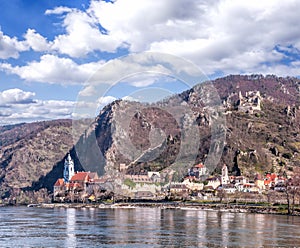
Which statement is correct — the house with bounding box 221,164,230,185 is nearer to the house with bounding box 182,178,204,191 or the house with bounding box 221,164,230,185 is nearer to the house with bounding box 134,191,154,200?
the house with bounding box 182,178,204,191

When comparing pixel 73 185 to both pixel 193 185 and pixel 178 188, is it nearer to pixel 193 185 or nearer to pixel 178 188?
pixel 178 188

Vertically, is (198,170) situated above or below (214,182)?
above

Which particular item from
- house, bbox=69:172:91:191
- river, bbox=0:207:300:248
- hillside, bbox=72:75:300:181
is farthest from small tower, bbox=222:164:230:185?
river, bbox=0:207:300:248

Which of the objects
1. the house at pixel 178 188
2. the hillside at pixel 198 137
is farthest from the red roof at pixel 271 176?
the house at pixel 178 188

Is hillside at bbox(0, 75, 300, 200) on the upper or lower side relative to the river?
upper

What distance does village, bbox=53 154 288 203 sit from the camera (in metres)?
98.1

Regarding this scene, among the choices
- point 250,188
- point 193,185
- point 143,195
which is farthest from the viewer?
point 143,195

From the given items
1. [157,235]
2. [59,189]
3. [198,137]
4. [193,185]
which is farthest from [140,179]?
[157,235]

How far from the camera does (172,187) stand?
10681 cm

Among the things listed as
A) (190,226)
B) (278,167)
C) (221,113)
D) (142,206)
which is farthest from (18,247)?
(221,113)

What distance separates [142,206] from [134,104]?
374 feet

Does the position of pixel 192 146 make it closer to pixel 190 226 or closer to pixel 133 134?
pixel 133 134

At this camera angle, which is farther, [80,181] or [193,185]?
[80,181]

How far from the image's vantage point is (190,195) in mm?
96938
